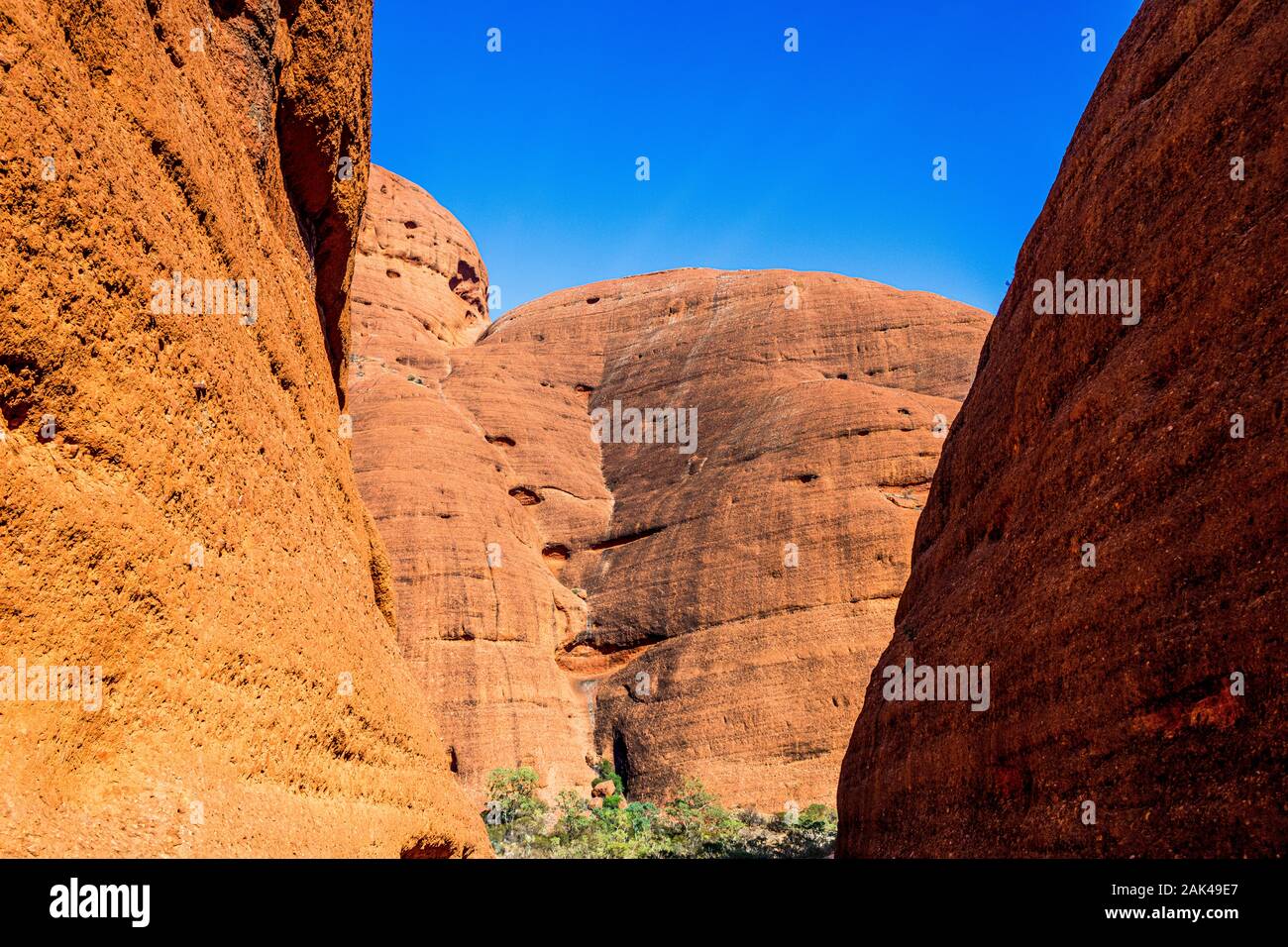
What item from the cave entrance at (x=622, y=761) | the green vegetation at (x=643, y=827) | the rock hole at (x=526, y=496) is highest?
the rock hole at (x=526, y=496)

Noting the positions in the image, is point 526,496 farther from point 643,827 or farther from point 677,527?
point 643,827

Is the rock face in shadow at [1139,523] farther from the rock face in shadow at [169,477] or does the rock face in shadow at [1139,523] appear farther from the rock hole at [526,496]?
the rock hole at [526,496]

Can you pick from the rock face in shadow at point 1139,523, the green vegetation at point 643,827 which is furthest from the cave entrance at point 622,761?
the rock face in shadow at point 1139,523

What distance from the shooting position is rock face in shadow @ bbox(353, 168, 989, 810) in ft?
108

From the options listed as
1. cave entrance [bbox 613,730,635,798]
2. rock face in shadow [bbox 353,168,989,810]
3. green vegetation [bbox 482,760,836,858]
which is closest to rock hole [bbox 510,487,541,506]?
rock face in shadow [bbox 353,168,989,810]

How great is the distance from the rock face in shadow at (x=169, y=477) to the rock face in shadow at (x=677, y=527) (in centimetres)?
2397

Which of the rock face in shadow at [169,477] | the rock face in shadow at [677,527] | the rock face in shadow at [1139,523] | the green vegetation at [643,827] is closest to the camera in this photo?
the rock face in shadow at [169,477]

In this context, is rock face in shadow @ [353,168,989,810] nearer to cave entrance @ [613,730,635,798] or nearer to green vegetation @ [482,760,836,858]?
cave entrance @ [613,730,635,798]

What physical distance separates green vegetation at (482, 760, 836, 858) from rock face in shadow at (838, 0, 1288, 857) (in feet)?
50.8

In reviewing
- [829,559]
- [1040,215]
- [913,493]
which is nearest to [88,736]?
[1040,215]

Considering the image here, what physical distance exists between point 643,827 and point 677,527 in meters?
14.4

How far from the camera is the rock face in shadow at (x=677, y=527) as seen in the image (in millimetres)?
32938
